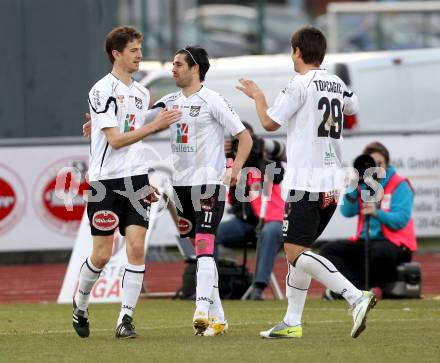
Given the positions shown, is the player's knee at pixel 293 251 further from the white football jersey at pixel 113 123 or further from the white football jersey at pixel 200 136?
the white football jersey at pixel 113 123

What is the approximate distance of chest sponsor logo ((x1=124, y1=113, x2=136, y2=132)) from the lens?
408 inches

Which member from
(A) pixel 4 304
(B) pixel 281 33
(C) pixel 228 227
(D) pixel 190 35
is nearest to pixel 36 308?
(A) pixel 4 304

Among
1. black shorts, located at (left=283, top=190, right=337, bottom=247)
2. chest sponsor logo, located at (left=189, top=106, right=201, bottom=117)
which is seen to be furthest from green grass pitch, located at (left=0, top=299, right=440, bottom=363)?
chest sponsor logo, located at (left=189, top=106, right=201, bottom=117)

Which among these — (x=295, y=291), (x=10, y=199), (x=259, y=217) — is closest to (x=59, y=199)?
(x=10, y=199)

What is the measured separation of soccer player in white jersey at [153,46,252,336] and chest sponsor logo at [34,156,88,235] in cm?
791

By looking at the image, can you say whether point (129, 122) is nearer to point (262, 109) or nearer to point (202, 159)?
point (202, 159)

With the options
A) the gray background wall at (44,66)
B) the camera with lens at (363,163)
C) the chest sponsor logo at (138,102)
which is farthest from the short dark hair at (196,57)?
the gray background wall at (44,66)

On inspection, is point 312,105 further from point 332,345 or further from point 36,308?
point 36,308

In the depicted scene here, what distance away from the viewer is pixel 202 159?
10.6 m

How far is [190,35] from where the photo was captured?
106 ft

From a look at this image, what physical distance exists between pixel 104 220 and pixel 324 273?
1.54 metres

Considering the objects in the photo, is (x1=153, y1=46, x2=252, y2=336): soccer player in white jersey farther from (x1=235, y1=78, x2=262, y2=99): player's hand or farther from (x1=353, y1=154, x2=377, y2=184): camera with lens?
(x1=353, y1=154, x2=377, y2=184): camera with lens

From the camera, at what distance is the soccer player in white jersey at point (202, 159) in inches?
414

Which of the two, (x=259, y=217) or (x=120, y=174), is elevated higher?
(x=120, y=174)
